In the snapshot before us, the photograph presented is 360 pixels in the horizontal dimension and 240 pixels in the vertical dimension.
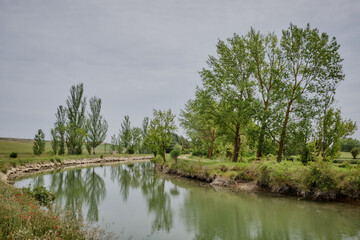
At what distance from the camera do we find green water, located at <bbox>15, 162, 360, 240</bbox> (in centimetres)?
718

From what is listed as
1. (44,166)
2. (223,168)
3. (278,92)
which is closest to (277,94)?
(278,92)

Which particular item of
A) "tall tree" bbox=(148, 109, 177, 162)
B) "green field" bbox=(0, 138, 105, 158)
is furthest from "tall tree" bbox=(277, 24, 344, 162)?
"green field" bbox=(0, 138, 105, 158)

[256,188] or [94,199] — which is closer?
[94,199]

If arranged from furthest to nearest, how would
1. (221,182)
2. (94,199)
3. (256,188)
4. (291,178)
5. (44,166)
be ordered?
(44,166), (221,182), (256,188), (291,178), (94,199)

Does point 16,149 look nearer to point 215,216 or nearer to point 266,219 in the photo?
point 215,216

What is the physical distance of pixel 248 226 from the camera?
25.7ft

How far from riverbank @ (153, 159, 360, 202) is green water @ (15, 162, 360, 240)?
2.85ft

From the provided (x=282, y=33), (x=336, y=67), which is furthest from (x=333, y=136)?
(x=282, y=33)

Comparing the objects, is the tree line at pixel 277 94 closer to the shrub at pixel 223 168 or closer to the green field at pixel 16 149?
the shrub at pixel 223 168

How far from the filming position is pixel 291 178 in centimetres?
1259

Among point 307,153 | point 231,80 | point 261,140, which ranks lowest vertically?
point 307,153

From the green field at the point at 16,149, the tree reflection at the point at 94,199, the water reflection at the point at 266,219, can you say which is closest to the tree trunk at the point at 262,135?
the water reflection at the point at 266,219

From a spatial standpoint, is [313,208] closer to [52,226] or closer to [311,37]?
A: [52,226]

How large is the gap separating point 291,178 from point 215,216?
601cm
